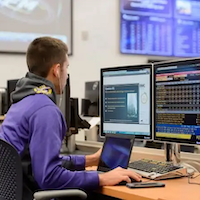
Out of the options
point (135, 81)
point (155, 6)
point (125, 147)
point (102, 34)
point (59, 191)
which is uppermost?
point (155, 6)

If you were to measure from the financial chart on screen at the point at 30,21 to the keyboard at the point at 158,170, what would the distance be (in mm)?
3012

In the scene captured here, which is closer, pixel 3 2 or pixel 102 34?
pixel 3 2

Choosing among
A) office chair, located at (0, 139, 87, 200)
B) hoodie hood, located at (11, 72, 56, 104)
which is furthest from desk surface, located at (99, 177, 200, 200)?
hoodie hood, located at (11, 72, 56, 104)

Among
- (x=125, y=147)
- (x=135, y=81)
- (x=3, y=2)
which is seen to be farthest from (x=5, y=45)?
(x=125, y=147)

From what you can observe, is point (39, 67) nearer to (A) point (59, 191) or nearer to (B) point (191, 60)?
(A) point (59, 191)

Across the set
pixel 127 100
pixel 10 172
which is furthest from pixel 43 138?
pixel 127 100

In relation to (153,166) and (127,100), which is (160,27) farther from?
(153,166)

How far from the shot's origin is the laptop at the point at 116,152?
1.67m

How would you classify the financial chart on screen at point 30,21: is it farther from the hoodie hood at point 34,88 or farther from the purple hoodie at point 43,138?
the purple hoodie at point 43,138

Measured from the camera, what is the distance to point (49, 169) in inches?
54.2

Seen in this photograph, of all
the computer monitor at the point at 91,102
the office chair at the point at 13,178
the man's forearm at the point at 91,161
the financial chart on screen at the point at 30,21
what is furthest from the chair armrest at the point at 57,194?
the financial chart on screen at the point at 30,21

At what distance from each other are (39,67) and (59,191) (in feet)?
Result: 1.83

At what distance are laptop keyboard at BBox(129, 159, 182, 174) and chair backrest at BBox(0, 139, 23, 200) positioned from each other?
0.59 m

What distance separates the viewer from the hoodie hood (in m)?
1.55
